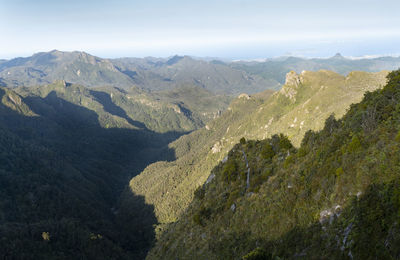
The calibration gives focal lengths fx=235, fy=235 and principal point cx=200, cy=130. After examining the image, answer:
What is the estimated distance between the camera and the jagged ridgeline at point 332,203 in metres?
21.8

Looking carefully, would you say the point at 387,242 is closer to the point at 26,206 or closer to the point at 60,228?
the point at 60,228

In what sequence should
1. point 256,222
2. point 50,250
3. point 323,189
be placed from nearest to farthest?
point 323,189 → point 256,222 → point 50,250

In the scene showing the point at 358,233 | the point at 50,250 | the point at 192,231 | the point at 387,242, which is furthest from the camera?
the point at 50,250

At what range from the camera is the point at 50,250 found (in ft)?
438

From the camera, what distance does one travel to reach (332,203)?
27781 mm

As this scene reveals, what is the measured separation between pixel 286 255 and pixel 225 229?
23624 mm

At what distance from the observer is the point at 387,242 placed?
19359mm

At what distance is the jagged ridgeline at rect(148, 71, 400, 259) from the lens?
71.7 feet

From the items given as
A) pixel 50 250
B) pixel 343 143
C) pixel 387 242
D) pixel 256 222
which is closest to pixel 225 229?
pixel 256 222

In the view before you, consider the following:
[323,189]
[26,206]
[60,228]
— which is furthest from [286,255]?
[26,206]

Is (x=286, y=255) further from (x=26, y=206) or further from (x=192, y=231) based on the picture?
(x=26, y=206)

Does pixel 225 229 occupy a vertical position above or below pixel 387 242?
below

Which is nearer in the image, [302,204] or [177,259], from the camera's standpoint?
[302,204]

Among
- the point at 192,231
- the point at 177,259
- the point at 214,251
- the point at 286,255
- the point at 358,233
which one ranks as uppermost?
the point at 358,233
